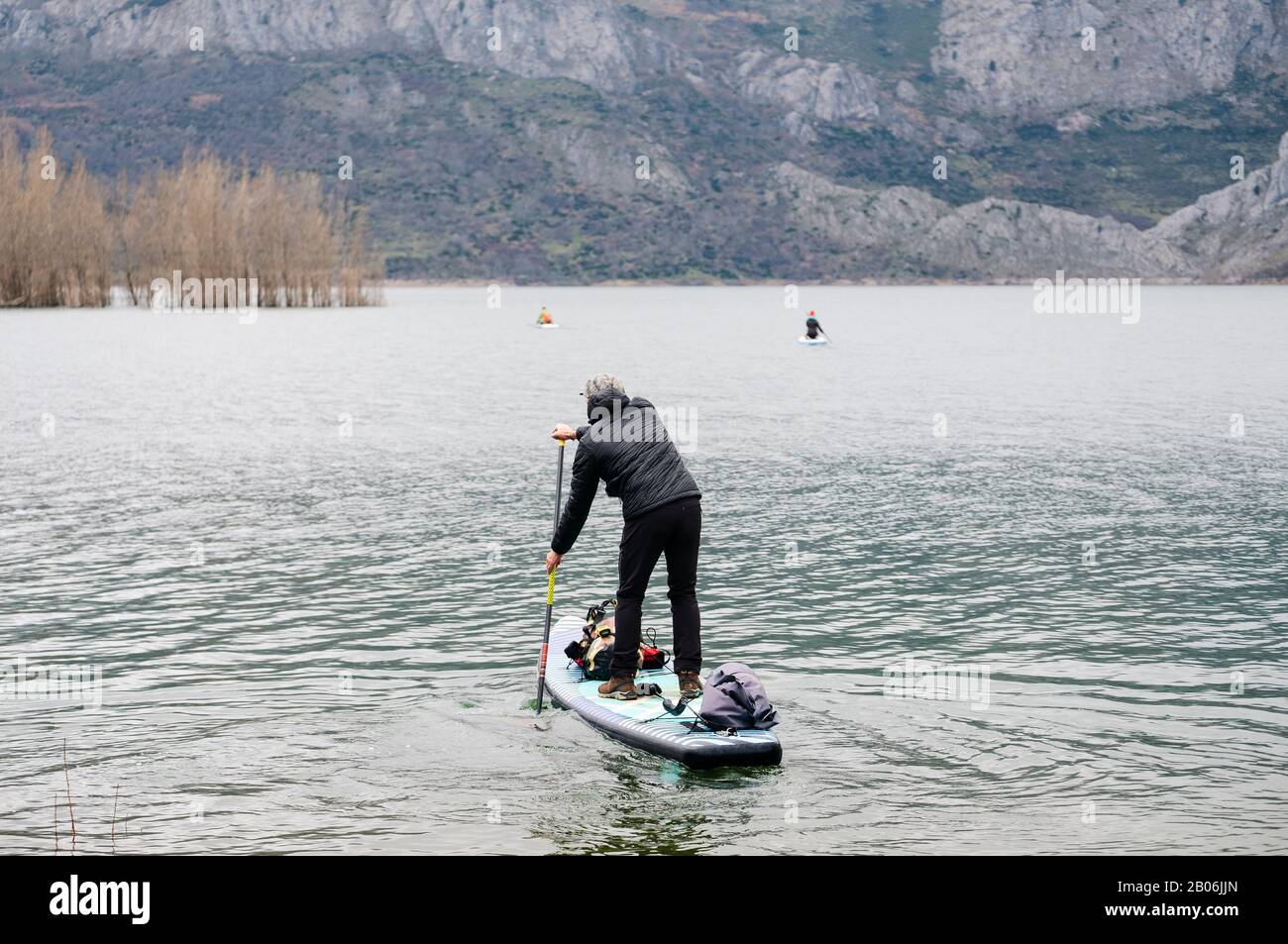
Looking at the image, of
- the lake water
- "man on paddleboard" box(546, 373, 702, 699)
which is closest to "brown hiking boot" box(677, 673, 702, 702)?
"man on paddleboard" box(546, 373, 702, 699)

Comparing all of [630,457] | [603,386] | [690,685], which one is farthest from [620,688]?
[603,386]

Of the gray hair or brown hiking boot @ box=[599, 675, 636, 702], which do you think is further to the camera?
brown hiking boot @ box=[599, 675, 636, 702]

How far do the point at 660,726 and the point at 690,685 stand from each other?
72 cm

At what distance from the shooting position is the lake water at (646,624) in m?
11.6

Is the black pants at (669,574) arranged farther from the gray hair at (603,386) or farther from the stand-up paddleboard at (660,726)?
the gray hair at (603,386)

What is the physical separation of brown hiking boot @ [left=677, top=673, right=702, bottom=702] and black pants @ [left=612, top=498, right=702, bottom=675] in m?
0.05

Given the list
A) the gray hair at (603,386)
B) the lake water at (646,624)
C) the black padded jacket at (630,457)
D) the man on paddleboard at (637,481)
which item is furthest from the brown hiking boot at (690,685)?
the gray hair at (603,386)

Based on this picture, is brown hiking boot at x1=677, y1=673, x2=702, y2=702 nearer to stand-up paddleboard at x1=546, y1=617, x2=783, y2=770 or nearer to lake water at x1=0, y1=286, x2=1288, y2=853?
stand-up paddleboard at x1=546, y1=617, x2=783, y2=770

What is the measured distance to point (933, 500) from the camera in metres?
27.7

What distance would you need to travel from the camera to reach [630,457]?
43.1 feet

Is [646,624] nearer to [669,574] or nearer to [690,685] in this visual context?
[690,685]

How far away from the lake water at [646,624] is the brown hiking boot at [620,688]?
1.71ft

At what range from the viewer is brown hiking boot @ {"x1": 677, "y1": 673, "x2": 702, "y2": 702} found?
44.2ft
